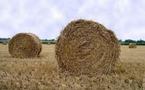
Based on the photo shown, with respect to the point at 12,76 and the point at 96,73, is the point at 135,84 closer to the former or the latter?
the point at 96,73

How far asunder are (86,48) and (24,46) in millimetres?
7124

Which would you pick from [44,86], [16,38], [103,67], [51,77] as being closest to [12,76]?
[51,77]

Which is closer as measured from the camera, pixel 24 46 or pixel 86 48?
pixel 86 48

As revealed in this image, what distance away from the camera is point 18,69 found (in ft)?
34.7

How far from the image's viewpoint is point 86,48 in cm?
1041

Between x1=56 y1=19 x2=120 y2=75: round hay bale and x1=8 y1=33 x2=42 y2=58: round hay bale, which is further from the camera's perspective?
x1=8 y1=33 x2=42 y2=58: round hay bale

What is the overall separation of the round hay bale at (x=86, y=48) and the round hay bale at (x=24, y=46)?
6494mm

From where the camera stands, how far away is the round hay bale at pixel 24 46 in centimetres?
1683

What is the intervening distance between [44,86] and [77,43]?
3.11 m

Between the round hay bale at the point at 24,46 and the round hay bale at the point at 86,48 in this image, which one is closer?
the round hay bale at the point at 86,48

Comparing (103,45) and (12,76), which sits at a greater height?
(103,45)

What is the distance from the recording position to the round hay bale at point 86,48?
33.3ft

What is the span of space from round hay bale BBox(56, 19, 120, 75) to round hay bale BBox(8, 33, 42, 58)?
6494 millimetres

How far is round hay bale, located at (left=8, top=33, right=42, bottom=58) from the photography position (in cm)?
1683
